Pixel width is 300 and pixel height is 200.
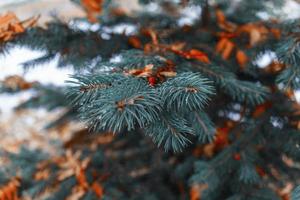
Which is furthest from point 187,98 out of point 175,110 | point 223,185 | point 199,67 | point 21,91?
point 21,91

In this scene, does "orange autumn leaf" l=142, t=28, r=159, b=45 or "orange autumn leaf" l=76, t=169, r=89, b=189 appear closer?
"orange autumn leaf" l=142, t=28, r=159, b=45

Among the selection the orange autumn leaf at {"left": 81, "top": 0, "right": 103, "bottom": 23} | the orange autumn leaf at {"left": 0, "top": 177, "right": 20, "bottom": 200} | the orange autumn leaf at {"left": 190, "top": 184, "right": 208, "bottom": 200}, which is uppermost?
the orange autumn leaf at {"left": 81, "top": 0, "right": 103, "bottom": 23}

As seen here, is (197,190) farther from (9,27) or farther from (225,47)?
(9,27)

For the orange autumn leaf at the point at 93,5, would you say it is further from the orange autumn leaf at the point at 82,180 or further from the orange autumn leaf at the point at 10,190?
the orange autumn leaf at the point at 10,190

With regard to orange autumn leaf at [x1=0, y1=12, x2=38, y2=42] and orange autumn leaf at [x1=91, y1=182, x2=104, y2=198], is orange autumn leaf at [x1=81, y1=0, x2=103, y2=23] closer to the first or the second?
orange autumn leaf at [x1=0, y1=12, x2=38, y2=42]

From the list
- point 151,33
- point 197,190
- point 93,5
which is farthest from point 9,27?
point 197,190

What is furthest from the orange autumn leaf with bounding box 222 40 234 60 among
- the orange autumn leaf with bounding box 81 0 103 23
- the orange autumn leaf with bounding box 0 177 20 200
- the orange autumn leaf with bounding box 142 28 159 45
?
the orange autumn leaf with bounding box 0 177 20 200

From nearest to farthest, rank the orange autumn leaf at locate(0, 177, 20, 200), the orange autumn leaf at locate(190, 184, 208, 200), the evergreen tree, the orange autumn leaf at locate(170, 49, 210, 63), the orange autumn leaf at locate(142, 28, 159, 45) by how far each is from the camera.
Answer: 1. the evergreen tree
2. the orange autumn leaf at locate(170, 49, 210, 63)
3. the orange autumn leaf at locate(142, 28, 159, 45)
4. the orange autumn leaf at locate(190, 184, 208, 200)
5. the orange autumn leaf at locate(0, 177, 20, 200)
